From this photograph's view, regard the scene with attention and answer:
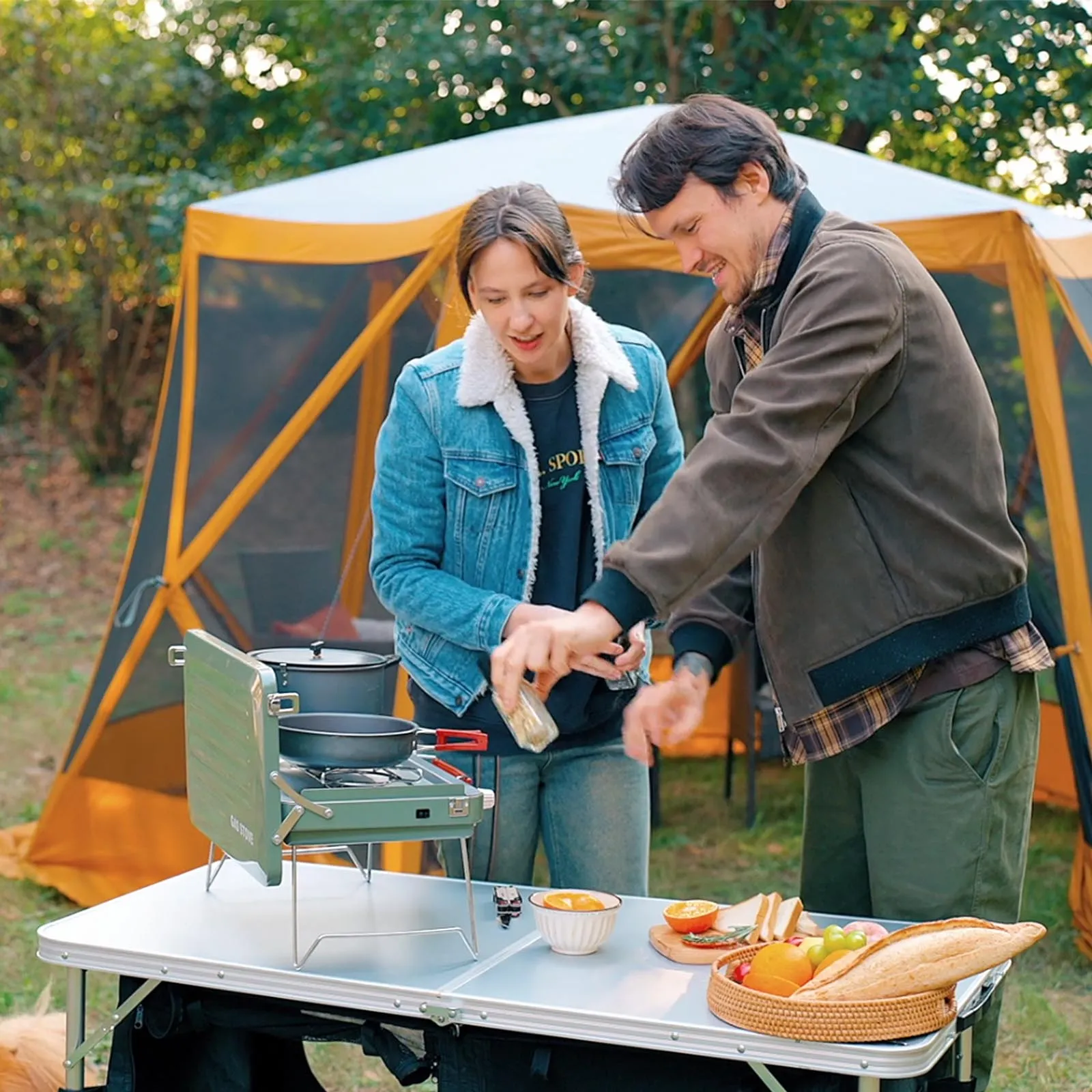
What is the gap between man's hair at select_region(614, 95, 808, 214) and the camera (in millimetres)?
1861

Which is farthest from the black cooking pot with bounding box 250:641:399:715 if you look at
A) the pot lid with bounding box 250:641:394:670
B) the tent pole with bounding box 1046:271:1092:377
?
the tent pole with bounding box 1046:271:1092:377

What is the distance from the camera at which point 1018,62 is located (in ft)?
24.3

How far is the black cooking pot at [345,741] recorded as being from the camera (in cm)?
191

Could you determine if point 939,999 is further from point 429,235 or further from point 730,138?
point 429,235

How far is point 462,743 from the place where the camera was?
213cm

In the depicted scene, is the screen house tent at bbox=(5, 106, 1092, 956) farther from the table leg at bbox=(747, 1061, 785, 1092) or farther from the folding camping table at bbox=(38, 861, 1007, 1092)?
the table leg at bbox=(747, 1061, 785, 1092)

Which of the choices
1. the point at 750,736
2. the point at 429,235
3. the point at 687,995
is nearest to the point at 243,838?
the point at 687,995

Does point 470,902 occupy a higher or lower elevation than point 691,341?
lower

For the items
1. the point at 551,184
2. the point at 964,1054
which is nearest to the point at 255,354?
the point at 551,184

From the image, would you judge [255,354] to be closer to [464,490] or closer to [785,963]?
[464,490]

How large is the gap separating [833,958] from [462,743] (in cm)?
62

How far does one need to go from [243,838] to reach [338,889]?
13.1 inches

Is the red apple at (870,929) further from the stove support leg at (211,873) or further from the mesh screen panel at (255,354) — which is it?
the mesh screen panel at (255,354)

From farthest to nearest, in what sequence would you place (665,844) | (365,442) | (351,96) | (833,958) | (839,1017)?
1. (351,96)
2. (665,844)
3. (365,442)
4. (833,958)
5. (839,1017)
